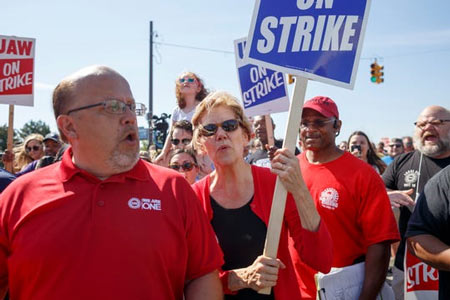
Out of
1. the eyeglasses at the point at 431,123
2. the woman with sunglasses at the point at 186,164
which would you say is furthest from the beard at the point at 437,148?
the woman with sunglasses at the point at 186,164

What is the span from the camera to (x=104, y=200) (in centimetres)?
192

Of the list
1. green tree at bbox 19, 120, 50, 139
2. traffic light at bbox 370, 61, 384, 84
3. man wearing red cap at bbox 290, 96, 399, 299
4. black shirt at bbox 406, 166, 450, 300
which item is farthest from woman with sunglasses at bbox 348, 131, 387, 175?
green tree at bbox 19, 120, 50, 139

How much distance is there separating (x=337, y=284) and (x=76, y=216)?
1.75 m

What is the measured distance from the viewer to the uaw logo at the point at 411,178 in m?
4.15

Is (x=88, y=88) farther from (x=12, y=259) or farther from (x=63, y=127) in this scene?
(x=12, y=259)

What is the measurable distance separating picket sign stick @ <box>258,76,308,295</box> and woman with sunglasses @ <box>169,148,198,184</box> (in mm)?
2009

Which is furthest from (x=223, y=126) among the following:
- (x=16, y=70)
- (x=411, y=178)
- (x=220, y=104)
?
(x=16, y=70)

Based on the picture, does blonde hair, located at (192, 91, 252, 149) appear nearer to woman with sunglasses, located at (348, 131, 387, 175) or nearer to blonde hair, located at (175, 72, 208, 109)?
blonde hair, located at (175, 72, 208, 109)

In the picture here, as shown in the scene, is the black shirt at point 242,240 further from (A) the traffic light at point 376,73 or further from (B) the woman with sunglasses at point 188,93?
(A) the traffic light at point 376,73

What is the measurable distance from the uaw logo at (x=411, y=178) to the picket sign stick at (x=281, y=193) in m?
2.37

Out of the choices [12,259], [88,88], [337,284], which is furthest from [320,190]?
[12,259]

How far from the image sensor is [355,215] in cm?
301

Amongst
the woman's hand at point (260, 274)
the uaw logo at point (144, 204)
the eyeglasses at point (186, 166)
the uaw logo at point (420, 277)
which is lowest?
the uaw logo at point (420, 277)

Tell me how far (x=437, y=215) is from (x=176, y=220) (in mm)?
1300
